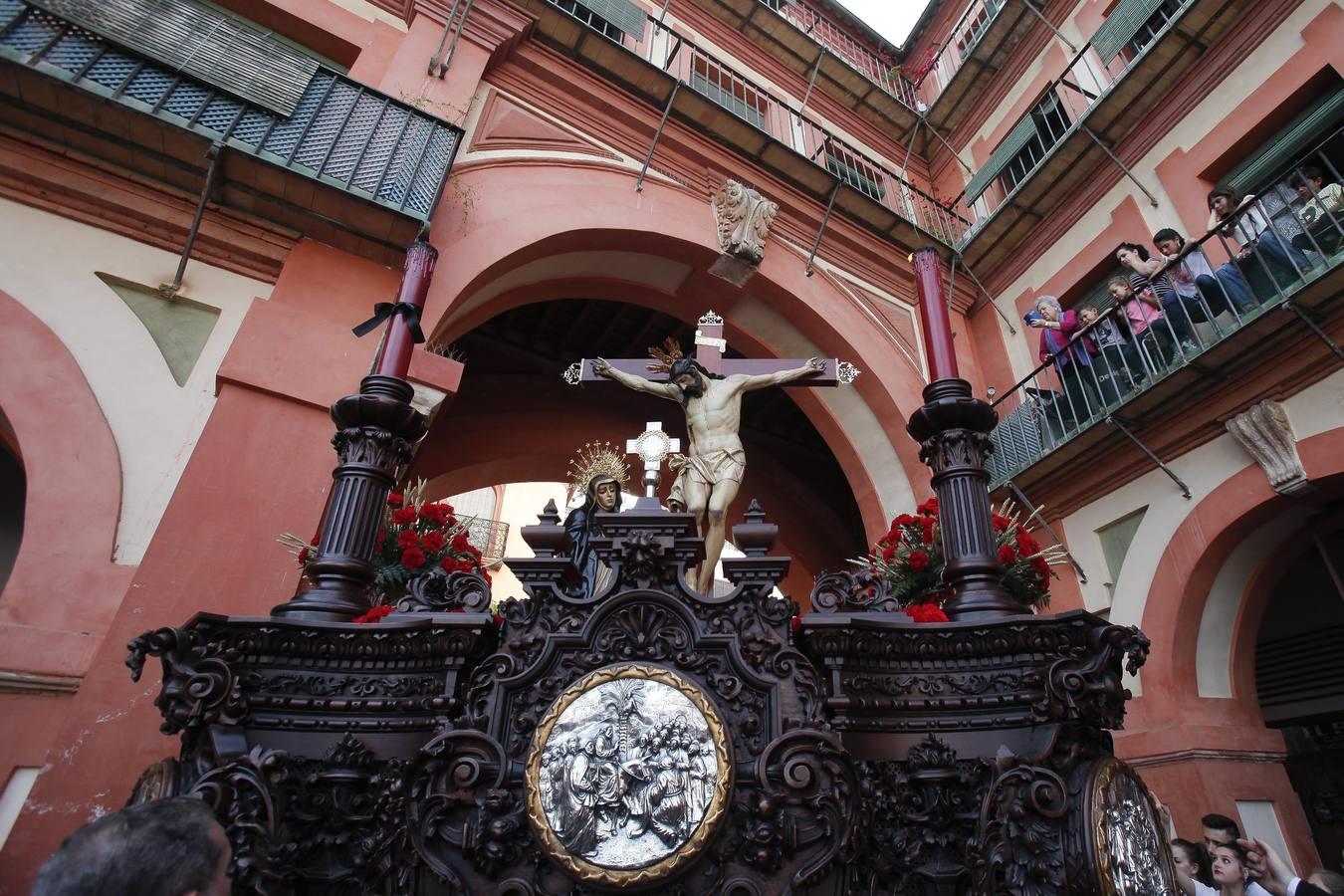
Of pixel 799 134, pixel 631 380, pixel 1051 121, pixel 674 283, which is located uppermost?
pixel 799 134

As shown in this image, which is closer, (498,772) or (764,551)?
(498,772)

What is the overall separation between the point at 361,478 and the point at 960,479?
1877mm

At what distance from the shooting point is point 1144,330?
573 cm

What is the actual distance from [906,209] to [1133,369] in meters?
3.93

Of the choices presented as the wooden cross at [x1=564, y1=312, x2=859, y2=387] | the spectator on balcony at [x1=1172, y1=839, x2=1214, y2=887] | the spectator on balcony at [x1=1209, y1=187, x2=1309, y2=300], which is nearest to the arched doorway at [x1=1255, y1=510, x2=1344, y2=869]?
the spectator on balcony at [x1=1209, y1=187, x2=1309, y2=300]

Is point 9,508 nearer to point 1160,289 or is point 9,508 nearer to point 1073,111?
point 1160,289

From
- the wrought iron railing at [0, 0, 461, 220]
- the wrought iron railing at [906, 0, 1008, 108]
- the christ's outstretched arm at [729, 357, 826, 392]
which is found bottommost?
the christ's outstretched arm at [729, 357, 826, 392]

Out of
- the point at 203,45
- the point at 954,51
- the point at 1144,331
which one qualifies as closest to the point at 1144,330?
the point at 1144,331

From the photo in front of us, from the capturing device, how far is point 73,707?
2.79 m

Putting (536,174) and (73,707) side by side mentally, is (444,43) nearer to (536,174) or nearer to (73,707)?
(536,174)

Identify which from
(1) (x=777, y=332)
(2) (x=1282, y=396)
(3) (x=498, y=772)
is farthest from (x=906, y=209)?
(3) (x=498, y=772)

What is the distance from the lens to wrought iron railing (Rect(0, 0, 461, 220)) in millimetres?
3729

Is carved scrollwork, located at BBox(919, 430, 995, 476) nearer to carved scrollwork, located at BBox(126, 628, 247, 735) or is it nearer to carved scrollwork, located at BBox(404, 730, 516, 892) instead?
carved scrollwork, located at BBox(404, 730, 516, 892)

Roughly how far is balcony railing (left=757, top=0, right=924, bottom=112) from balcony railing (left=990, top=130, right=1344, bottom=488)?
5.79m
